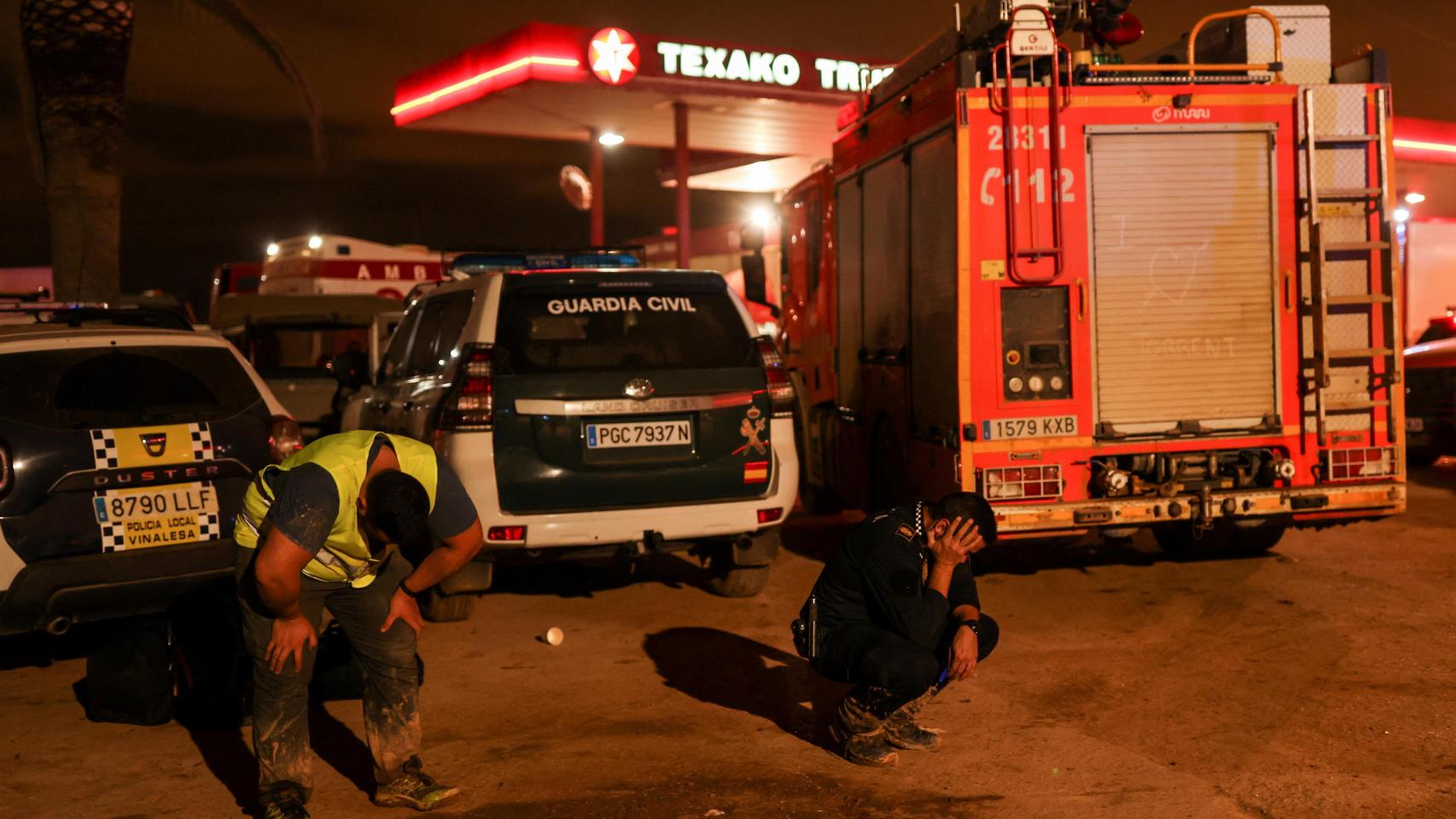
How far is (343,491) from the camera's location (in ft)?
13.1

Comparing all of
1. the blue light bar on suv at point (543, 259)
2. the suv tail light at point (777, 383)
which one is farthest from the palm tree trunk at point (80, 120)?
the suv tail light at point (777, 383)

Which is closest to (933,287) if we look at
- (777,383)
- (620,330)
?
(777,383)

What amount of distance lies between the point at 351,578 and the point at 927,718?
2.42 metres

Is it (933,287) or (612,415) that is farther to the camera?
(933,287)

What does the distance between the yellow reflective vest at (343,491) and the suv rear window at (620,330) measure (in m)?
2.75

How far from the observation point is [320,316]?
1296 cm

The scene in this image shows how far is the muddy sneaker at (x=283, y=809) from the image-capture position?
4176mm

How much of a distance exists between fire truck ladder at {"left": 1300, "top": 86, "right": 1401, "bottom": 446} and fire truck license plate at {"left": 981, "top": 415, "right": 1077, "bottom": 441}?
147cm

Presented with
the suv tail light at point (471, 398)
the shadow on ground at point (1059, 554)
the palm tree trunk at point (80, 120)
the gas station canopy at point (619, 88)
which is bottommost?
the shadow on ground at point (1059, 554)

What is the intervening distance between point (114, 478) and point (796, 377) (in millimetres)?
6420

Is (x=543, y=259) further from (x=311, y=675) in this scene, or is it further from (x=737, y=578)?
(x=311, y=675)

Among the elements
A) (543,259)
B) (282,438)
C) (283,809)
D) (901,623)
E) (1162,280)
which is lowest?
(283,809)

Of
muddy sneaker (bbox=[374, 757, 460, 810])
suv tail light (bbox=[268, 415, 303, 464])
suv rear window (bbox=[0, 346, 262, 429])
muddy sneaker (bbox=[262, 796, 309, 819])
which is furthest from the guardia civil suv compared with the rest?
muddy sneaker (bbox=[262, 796, 309, 819])

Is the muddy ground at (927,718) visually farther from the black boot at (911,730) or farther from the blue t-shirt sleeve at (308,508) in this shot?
the blue t-shirt sleeve at (308,508)
